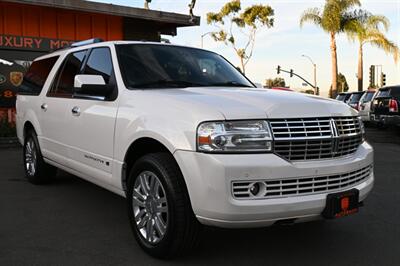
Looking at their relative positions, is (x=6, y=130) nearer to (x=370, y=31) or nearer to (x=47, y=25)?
(x=47, y=25)

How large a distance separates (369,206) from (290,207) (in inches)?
100

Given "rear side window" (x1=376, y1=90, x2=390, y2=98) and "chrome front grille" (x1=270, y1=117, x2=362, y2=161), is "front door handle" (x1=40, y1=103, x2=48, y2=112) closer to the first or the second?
"chrome front grille" (x1=270, y1=117, x2=362, y2=161)

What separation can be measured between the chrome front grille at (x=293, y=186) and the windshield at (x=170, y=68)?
4.82 feet

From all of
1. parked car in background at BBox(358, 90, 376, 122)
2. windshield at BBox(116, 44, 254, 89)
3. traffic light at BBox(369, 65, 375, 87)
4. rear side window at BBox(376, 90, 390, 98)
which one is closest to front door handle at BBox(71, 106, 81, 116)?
windshield at BBox(116, 44, 254, 89)

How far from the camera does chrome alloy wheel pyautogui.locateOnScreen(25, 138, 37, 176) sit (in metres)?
6.33

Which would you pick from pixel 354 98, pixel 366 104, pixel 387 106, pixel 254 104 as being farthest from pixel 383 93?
pixel 254 104

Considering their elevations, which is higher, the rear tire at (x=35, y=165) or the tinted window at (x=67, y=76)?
the tinted window at (x=67, y=76)

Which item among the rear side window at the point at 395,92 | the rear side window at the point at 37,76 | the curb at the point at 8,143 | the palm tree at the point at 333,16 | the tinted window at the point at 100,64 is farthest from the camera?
the palm tree at the point at 333,16

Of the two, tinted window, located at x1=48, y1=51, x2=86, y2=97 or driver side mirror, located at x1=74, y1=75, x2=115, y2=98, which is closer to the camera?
driver side mirror, located at x1=74, y1=75, x2=115, y2=98

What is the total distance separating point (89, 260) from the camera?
3.67m

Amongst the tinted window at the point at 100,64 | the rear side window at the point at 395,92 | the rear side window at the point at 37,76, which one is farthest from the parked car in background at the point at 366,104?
the tinted window at the point at 100,64

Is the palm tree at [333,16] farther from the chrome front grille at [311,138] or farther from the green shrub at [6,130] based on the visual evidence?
the chrome front grille at [311,138]

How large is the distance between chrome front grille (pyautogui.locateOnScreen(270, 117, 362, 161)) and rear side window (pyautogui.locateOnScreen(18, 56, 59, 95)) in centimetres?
367

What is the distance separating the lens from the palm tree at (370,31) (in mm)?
28938
